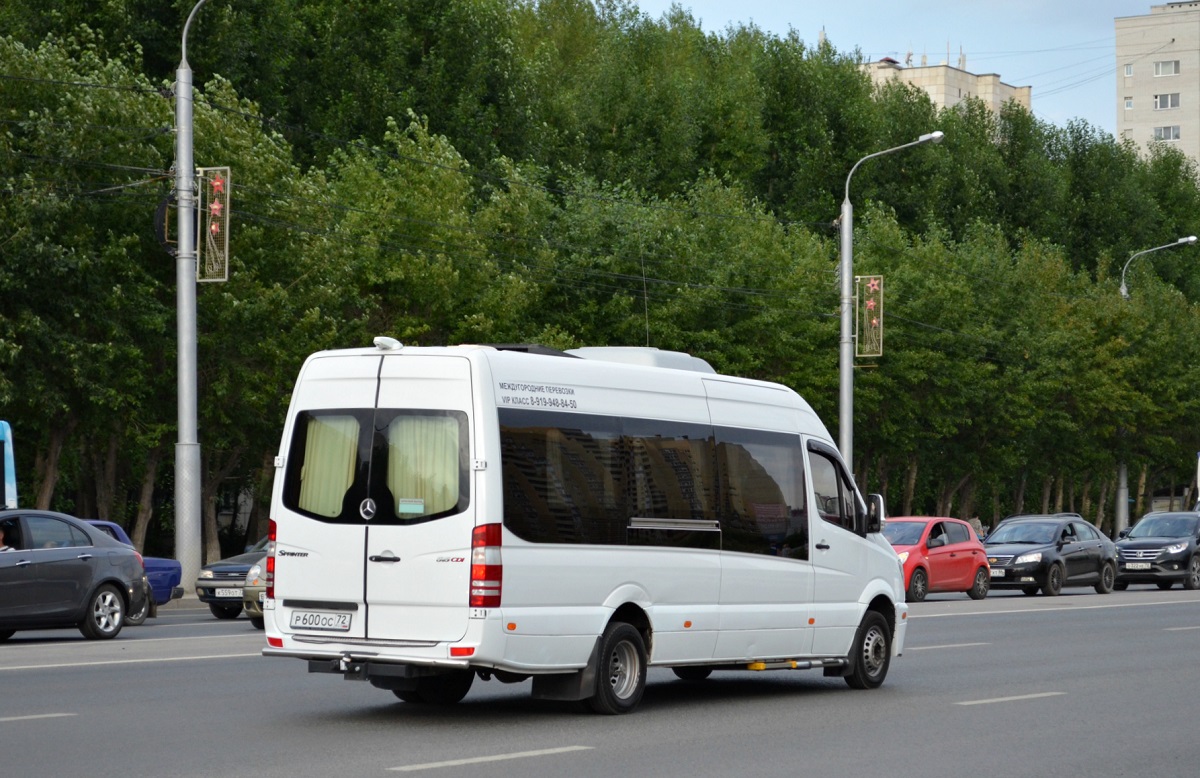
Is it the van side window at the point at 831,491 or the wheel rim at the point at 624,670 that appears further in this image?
the van side window at the point at 831,491

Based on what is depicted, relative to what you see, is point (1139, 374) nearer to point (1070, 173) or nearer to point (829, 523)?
point (1070, 173)

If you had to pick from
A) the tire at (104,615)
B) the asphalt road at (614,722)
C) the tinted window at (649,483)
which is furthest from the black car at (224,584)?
the tinted window at (649,483)

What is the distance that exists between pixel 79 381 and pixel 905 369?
3034cm

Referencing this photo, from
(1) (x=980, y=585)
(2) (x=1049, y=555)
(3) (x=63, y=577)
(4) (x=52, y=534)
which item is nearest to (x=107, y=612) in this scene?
(3) (x=63, y=577)

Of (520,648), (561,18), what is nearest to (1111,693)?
(520,648)

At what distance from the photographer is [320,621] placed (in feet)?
38.8

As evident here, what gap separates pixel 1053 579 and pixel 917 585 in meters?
3.92

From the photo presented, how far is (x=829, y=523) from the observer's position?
48.5 feet

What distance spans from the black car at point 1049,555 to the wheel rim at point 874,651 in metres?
19.6

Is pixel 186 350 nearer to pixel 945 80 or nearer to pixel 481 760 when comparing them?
pixel 481 760

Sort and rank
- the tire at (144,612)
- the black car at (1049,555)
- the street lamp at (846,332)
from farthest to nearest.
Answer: the street lamp at (846,332)
the black car at (1049,555)
the tire at (144,612)

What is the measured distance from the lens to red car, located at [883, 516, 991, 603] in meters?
31.7

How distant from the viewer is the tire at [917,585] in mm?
31688

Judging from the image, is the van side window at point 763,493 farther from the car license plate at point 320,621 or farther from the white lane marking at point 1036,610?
the white lane marking at point 1036,610
